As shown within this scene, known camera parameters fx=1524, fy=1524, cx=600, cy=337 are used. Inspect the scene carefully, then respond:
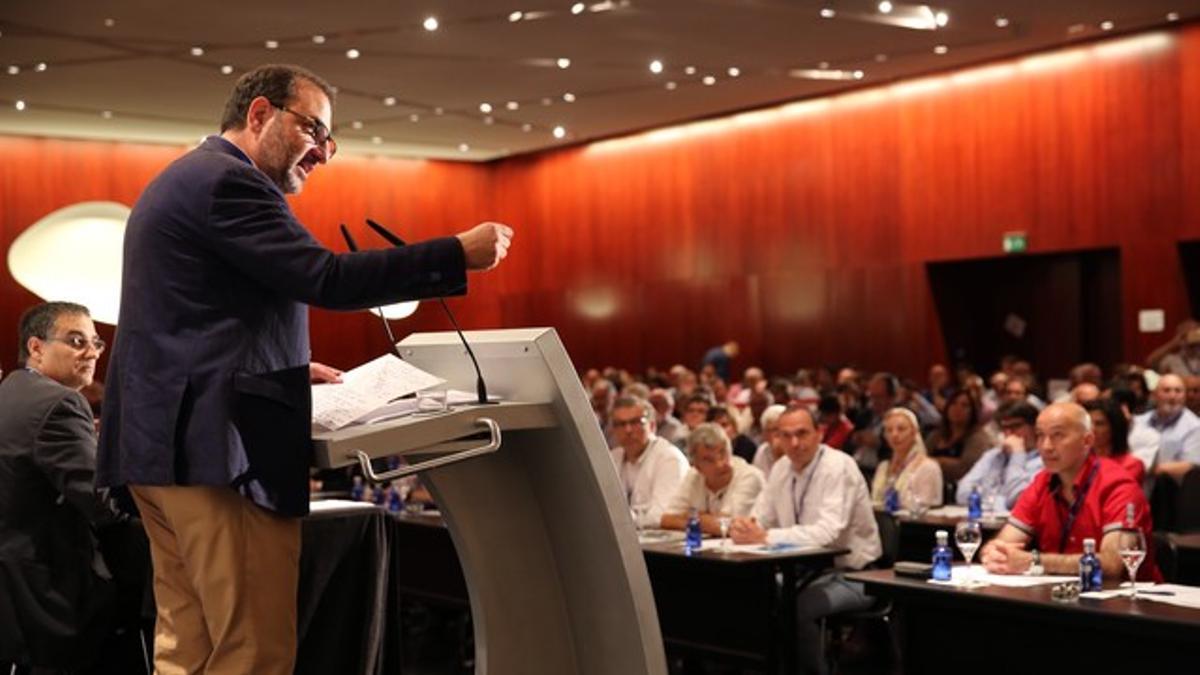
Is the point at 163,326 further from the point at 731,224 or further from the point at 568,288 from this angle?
the point at 568,288

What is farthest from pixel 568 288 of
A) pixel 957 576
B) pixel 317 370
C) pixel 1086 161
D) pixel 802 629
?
pixel 317 370

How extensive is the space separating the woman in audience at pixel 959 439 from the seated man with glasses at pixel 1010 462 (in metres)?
0.78

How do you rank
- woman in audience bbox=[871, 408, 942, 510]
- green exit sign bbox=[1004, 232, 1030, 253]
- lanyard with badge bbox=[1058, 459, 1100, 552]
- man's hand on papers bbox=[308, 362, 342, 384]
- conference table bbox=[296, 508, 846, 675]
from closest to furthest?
1. man's hand on papers bbox=[308, 362, 342, 384]
2. conference table bbox=[296, 508, 846, 675]
3. lanyard with badge bbox=[1058, 459, 1100, 552]
4. woman in audience bbox=[871, 408, 942, 510]
5. green exit sign bbox=[1004, 232, 1030, 253]

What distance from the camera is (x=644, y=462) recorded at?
25.3ft

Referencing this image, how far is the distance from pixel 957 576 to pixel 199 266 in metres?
3.28

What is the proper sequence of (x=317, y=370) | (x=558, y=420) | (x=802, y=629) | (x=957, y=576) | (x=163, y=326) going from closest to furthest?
(x=163, y=326), (x=558, y=420), (x=317, y=370), (x=957, y=576), (x=802, y=629)

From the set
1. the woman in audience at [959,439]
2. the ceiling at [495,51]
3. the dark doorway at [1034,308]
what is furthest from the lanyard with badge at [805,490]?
the dark doorway at [1034,308]

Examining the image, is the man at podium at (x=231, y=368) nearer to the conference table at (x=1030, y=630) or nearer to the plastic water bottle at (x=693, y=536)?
the conference table at (x=1030, y=630)

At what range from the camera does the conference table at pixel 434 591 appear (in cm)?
383

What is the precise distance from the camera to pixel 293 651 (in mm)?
2406

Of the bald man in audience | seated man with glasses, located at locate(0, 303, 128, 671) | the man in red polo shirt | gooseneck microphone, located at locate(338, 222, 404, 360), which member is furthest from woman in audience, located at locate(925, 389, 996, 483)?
gooseneck microphone, located at locate(338, 222, 404, 360)

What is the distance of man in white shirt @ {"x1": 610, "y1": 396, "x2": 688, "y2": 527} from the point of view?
7.56 m

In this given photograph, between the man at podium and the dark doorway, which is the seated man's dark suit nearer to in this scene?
the man at podium

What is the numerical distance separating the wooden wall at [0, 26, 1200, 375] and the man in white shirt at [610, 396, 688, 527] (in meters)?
7.27
